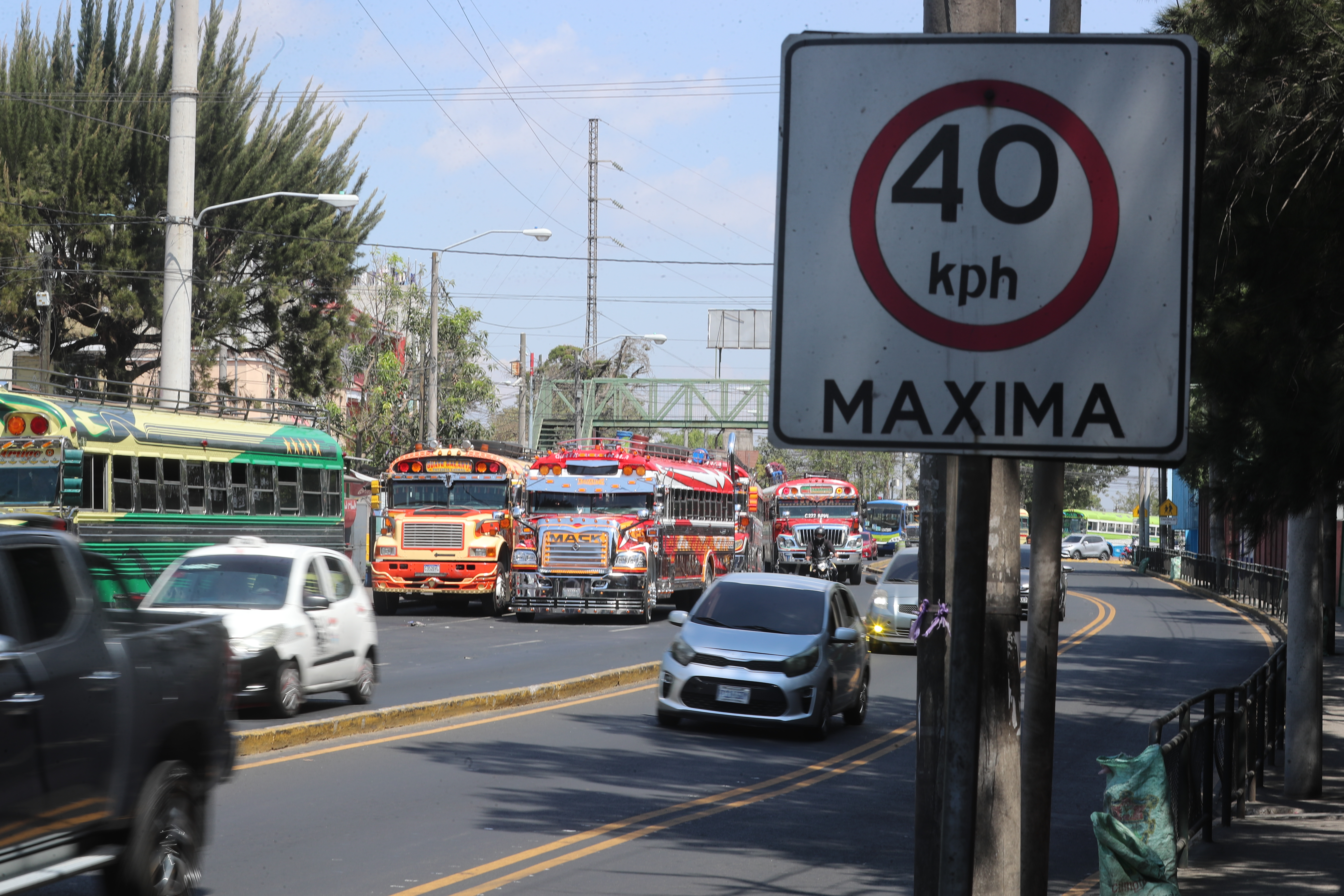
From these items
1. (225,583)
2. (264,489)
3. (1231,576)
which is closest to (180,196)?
(264,489)

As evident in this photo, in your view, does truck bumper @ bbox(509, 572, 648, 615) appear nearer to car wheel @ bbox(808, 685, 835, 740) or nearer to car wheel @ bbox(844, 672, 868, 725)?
car wheel @ bbox(844, 672, 868, 725)

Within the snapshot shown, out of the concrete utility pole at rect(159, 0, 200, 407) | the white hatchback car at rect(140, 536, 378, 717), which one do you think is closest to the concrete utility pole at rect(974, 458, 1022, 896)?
the white hatchback car at rect(140, 536, 378, 717)

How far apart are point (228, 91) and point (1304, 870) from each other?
39634mm

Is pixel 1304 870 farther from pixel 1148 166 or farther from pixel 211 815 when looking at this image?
pixel 1148 166

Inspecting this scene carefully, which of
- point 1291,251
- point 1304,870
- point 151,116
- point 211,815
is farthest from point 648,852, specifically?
point 151,116

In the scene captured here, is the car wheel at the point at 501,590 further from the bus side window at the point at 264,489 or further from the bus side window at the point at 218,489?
the bus side window at the point at 218,489

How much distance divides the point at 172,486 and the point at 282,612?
34.5ft

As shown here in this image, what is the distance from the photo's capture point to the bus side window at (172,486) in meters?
24.1

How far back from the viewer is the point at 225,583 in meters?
15.2

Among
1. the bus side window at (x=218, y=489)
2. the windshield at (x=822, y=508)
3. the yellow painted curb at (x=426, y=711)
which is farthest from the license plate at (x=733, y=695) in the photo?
the windshield at (x=822, y=508)

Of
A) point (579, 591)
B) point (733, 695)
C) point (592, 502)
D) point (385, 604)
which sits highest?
point (592, 502)

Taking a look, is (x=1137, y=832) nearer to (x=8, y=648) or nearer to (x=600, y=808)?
(x=600, y=808)

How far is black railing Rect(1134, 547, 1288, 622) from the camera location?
37062 millimetres

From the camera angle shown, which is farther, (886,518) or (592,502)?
Result: (886,518)
